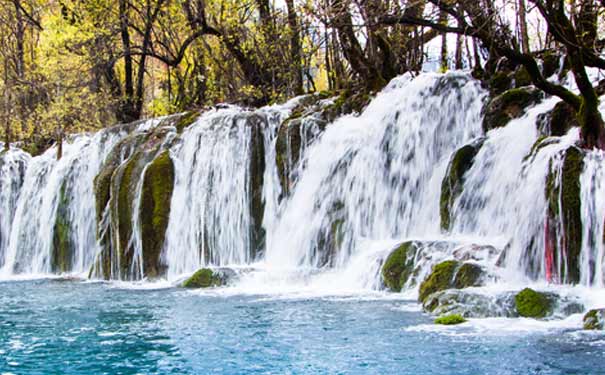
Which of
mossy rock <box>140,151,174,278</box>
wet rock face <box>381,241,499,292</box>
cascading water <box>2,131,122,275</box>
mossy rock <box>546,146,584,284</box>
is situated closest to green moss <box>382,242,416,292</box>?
wet rock face <box>381,241,499,292</box>

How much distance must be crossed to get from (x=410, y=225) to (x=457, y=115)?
2.34 m

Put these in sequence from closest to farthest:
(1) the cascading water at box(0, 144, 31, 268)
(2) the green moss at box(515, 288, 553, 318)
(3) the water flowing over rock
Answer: (2) the green moss at box(515, 288, 553, 318)
(3) the water flowing over rock
(1) the cascading water at box(0, 144, 31, 268)

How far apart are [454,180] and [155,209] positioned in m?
6.99

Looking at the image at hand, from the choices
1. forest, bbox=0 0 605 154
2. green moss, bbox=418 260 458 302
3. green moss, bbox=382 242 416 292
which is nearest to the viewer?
green moss, bbox=418 260 458 302

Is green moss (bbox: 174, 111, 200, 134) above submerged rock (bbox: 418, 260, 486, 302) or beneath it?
above

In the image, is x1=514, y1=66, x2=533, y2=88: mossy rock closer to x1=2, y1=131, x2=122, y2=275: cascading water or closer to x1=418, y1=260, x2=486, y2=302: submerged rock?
x1=418, y1=260, x2=486, y2=302: submerged rock

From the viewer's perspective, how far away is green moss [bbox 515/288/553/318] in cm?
882

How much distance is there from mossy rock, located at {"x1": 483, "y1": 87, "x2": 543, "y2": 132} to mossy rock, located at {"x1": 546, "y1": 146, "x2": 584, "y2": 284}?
139 inches

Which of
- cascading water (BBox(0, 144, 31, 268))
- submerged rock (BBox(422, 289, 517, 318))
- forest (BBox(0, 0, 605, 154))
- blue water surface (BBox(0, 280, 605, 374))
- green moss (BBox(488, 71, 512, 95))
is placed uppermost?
forest (BBox(0, 0, 605, 154))

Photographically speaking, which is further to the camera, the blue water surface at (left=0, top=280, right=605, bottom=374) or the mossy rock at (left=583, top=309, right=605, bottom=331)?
the mossy rock at (left=583, top=309, right=605, bottom=331)

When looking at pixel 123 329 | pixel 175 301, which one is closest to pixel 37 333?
pixel 123 329

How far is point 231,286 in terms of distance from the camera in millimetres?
13797

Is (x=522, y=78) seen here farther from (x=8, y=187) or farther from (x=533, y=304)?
(x=8, y=187)

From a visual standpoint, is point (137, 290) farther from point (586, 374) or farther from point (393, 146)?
point (586, 374)
